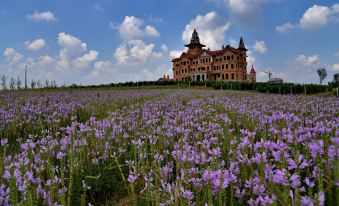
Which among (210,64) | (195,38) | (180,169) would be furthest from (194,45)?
(180,169)

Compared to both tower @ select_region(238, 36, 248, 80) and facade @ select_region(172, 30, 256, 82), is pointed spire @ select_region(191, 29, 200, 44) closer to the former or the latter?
facade @ select_region(172, 30, 256, 82)

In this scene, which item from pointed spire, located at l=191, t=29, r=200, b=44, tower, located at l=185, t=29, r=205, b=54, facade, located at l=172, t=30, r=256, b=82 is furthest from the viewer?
pointed spire, located at l=191, t=29, r=200, b=44

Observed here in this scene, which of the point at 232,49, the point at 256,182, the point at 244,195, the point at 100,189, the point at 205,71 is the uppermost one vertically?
the point at 232,49

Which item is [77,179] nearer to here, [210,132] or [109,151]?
[109,151]

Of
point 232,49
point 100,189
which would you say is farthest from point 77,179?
point 232,49

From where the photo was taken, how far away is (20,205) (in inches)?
68.6

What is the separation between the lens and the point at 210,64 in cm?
6981

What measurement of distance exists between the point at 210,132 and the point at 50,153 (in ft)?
6.69

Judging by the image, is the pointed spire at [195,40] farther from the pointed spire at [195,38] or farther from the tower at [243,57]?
the tower at [243,57]

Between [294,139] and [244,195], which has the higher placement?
[294,139]

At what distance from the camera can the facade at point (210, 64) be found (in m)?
66.9

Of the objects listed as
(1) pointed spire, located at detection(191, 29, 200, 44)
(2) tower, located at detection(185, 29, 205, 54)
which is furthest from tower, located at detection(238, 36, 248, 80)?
(1) pointed spire, located at detection(191, 29, 200, 44)

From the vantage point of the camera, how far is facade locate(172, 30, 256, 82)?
2633 inches

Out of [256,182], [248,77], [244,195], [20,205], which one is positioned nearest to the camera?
[20,205]
